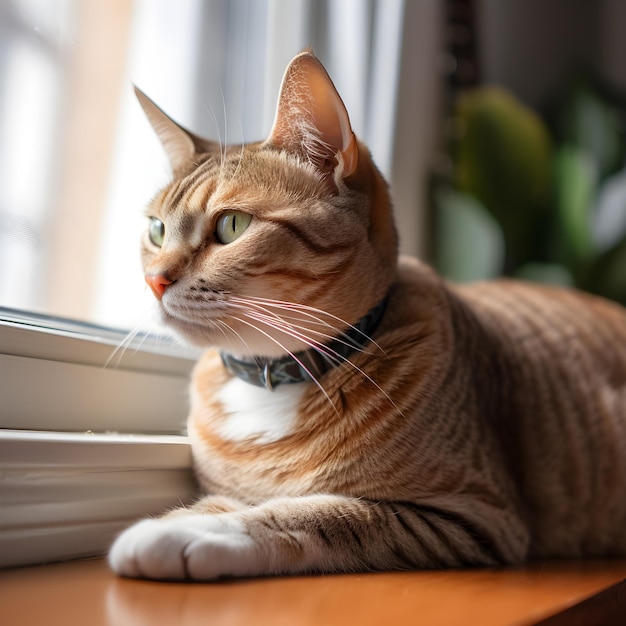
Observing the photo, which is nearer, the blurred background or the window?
the window

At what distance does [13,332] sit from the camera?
1.11 meters

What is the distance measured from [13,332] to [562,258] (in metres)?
Answer: 1.75

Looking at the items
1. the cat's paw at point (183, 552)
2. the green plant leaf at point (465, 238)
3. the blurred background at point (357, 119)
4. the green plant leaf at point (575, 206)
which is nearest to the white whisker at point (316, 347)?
the cat's paw at point (183, 552)

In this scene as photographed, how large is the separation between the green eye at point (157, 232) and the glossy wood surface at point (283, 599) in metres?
0.57

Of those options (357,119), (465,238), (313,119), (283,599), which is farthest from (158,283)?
(465,238)

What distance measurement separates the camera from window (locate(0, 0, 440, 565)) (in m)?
1.07

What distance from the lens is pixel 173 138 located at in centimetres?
135

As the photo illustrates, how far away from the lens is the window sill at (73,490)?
974 mm

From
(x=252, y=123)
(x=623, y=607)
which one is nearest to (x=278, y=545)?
(x=623, y=607)

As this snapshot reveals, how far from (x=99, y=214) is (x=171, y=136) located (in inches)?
9.7

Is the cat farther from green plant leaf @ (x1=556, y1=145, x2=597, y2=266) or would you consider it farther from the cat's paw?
green plant leaf @ (x1=556, y1=145, x2=597, y2=266)

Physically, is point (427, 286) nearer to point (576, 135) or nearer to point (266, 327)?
point (266, 327)

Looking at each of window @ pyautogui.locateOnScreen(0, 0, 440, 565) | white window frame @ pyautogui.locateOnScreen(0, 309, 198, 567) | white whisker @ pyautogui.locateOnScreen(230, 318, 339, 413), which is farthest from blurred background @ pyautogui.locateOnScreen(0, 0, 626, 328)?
white whisker @ pyautogui.locateOnScreen(230, 318, 339, 413)

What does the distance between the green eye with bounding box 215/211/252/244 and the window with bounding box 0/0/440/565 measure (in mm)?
202
